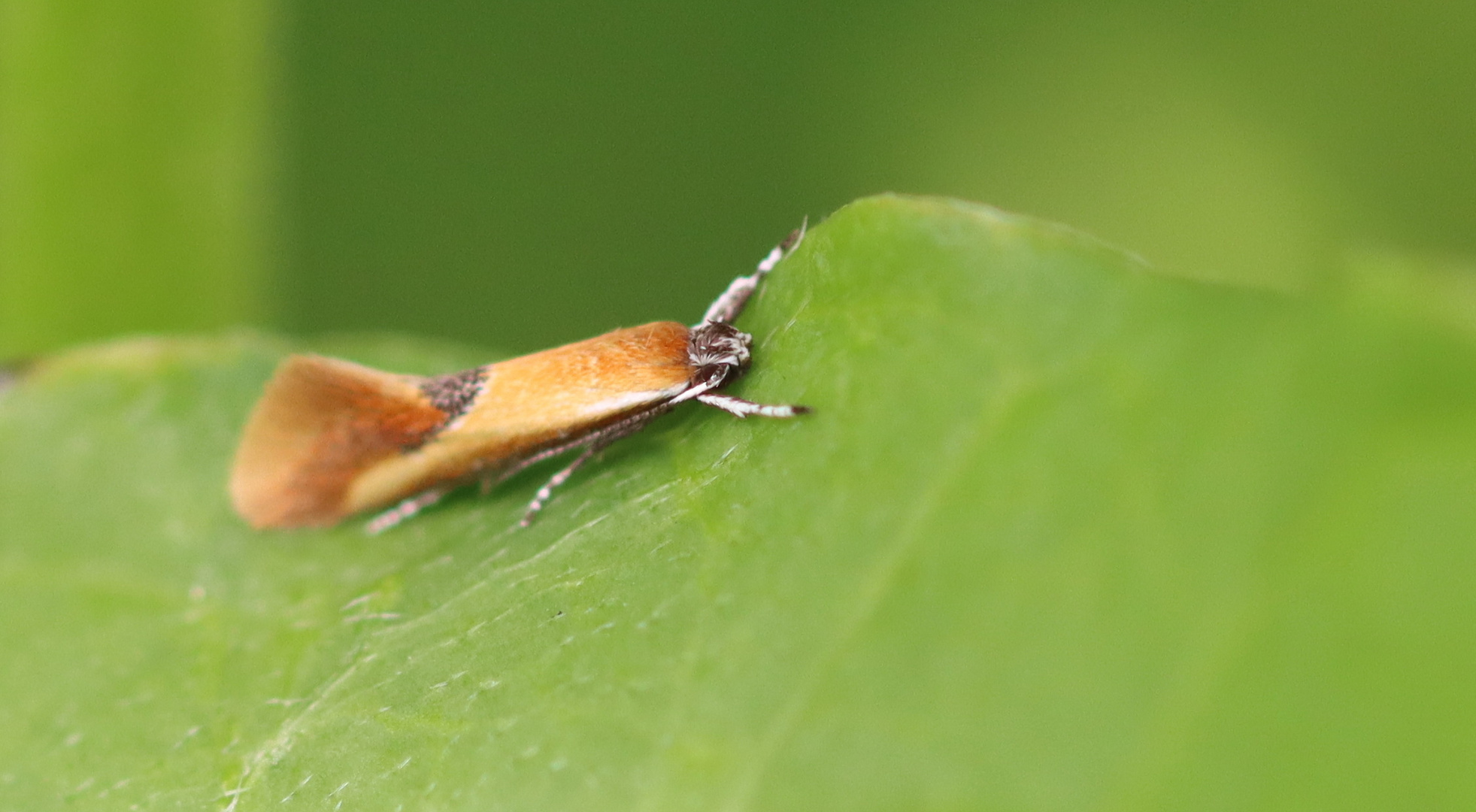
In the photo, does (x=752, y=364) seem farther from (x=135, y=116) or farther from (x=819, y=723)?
(x=135, y=116)

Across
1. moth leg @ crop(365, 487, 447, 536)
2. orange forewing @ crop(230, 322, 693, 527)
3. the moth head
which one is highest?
the moth head

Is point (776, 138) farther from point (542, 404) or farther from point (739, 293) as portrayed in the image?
point (542, 404)

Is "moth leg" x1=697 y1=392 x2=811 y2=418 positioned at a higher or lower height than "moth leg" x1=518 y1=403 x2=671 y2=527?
higher

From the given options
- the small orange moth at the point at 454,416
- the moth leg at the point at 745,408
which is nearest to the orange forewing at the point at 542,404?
the small orange moth at the point at 454,416

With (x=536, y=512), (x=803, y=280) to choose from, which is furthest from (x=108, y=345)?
(x=803, y=280)

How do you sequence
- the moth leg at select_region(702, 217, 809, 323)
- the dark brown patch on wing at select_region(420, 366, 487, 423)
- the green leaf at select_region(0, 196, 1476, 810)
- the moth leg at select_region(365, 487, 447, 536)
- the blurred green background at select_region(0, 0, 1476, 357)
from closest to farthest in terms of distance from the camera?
the green leaf at select_region(0, 196, 1476, 810)
the moth leg at select_region(702, 217, 809, 323)
the dark brown patch on wing at select_region(420, 366, 487, 423)
the moth leg at select_region(365, 487, 447, 536)
the blurred green background at select_region(0, 0, 1476, 357)

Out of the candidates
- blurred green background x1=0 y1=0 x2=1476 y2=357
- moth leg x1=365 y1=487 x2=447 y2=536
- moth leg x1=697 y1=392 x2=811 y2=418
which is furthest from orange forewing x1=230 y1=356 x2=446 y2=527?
blurred green background x1=0 y1=0 x2=1476 y2=357

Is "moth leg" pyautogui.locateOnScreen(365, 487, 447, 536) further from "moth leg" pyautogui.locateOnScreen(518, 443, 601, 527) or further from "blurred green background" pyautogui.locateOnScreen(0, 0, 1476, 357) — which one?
"blurred green background" pyautogui.locateOnScreen(0, 0, 1476, 357)
